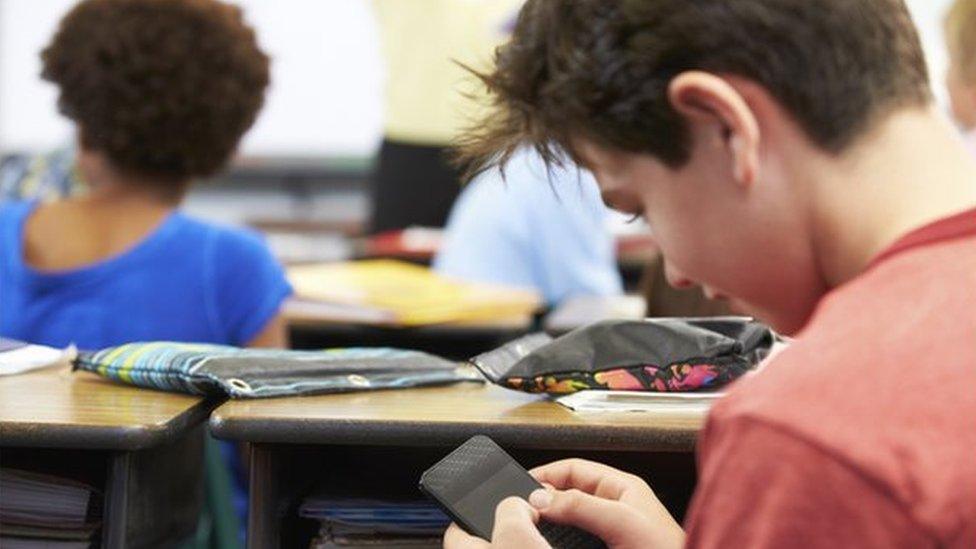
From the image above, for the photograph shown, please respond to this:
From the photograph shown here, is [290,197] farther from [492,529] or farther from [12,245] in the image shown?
[492,529]

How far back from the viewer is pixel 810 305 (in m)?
1.01

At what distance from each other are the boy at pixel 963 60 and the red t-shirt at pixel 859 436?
7.33 ft

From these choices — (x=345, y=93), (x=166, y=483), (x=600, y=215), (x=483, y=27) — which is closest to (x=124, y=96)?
(x=166, y=483)

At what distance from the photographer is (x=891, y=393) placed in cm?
78

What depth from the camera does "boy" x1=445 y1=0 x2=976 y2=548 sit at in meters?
0.77

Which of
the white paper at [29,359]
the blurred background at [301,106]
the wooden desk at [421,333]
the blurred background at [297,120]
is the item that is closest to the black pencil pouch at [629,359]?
the white paper at [29,359]

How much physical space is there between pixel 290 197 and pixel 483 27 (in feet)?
7.05

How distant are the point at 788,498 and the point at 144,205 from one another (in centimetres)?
159

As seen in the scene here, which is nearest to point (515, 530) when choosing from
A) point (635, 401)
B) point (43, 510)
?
point (635, 401)

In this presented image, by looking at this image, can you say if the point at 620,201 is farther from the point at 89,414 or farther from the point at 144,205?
the point at 144,205

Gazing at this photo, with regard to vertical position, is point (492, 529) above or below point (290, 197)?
above

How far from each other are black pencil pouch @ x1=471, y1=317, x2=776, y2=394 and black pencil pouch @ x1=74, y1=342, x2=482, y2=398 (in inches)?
3.8

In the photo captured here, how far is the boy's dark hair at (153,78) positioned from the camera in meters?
2.24

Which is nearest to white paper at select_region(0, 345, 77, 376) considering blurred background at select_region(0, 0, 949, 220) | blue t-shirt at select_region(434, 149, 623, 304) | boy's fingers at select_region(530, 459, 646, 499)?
boy's fingers at select_region(530, 459, 646, 499)
